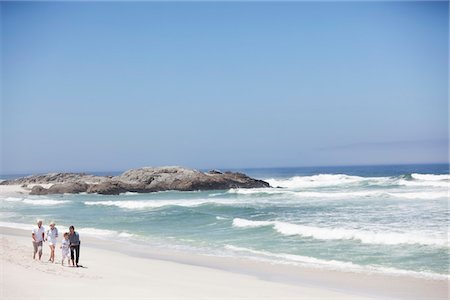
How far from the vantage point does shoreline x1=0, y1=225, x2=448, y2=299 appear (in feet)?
37.0

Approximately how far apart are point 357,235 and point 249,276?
7.17 metres

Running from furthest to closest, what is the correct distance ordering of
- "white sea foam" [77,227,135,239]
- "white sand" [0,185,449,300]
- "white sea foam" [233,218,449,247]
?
"white sea foam" [77,227,135,239]
"white sea foam" [233,218,449,247]
"white sand" [0,185,449,300]

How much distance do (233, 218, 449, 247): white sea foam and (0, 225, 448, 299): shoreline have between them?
4698mm

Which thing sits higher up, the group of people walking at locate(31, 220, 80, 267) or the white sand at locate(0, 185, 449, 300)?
the group of people walking at locate(31, 220, 80, 267)

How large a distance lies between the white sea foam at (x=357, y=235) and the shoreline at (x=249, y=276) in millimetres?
4698

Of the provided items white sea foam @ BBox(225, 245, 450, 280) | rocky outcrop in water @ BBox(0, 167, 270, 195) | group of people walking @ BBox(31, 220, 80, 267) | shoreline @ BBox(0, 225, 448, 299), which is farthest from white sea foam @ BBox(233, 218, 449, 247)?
rocky outcrop in water @ BBox(0, 167, 270, 195)

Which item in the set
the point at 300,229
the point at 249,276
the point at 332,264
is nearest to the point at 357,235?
the point at 300,229

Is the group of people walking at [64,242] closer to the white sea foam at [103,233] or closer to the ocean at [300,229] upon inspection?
the ocean at [300,229]

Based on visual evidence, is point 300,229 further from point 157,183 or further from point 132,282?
point 157,183

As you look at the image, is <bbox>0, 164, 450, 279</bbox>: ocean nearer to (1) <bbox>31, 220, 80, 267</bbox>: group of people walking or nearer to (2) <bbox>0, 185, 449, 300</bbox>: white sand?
(2) <bbox>0, 185, 449, 300</bbox>: white sand

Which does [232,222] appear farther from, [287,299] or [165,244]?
[287,299]

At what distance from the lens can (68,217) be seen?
30.3 metres

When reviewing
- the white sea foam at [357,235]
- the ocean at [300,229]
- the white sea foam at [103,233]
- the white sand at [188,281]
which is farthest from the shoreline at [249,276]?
the white sea foam at [357,235]

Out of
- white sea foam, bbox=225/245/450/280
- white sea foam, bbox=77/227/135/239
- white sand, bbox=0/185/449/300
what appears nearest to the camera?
white sand, bbox=0/185/449/300
